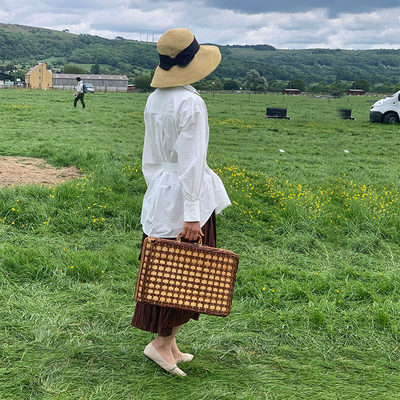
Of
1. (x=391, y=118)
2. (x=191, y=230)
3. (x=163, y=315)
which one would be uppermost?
(x=391, y=118)

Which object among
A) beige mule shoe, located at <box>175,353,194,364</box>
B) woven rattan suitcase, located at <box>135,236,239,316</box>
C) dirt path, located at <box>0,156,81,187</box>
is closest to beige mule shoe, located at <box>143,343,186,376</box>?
beige mule shoe, located at <box>175,353,194,364</box>

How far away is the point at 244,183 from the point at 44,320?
16.4ft

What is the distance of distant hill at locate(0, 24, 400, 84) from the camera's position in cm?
7682

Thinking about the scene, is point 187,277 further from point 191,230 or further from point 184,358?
point 184,358

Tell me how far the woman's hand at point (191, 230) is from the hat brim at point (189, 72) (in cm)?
87

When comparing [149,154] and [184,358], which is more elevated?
[149,154]

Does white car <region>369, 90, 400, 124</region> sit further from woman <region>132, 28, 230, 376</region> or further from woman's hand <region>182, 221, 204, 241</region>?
woman's hand <region>182, 221, 204, 241</region>

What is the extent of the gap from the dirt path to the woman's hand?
17.9ft

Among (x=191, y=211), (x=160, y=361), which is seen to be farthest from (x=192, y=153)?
(x=160, y=361)

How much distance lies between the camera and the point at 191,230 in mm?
2844

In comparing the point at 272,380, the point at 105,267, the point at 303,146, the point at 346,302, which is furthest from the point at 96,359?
the point at 303,146

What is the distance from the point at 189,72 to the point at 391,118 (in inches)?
915

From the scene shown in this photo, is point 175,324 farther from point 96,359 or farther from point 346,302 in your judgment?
point 346,302

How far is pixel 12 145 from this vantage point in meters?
11.3
